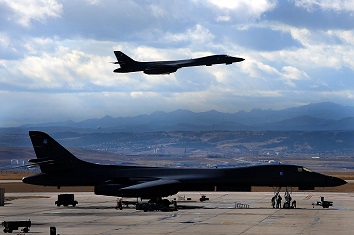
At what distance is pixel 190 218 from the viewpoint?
58.4 meters

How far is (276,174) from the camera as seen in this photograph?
237 ft

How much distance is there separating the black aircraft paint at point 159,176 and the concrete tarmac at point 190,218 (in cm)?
216

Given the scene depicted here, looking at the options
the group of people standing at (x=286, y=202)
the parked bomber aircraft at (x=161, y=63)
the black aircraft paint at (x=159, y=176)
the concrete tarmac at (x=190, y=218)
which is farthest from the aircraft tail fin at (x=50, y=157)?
the parked bomber aircraft at (x=161, y=63)

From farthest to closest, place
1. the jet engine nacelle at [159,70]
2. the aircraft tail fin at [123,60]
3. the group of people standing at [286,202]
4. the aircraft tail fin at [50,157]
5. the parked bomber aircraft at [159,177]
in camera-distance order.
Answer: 1. the aircraft tail fin at [123,60]
2. the jet engine nacelle at [159,70]
3. the aircraft tail fin at [50,157]
4. the parked bomber aircraft at [159,177]
5. the group of people standing at [286,202]

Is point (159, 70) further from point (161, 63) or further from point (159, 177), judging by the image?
point (159, 177)

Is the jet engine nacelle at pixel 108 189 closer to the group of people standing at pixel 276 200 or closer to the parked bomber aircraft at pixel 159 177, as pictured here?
the parked bomber aircraft at pixel 159 177

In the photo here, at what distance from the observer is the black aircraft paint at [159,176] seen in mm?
72250

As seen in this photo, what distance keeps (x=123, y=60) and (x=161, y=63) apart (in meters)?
6.02

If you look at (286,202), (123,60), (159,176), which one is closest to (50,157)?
(159,176)

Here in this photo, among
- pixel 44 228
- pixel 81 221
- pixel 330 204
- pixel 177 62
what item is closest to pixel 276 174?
pixel 330 204

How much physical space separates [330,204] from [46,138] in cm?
2747

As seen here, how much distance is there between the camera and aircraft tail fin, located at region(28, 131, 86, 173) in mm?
74000

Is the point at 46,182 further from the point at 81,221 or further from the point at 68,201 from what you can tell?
the point at 81,221

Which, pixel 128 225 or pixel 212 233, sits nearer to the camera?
pixel 212 233
